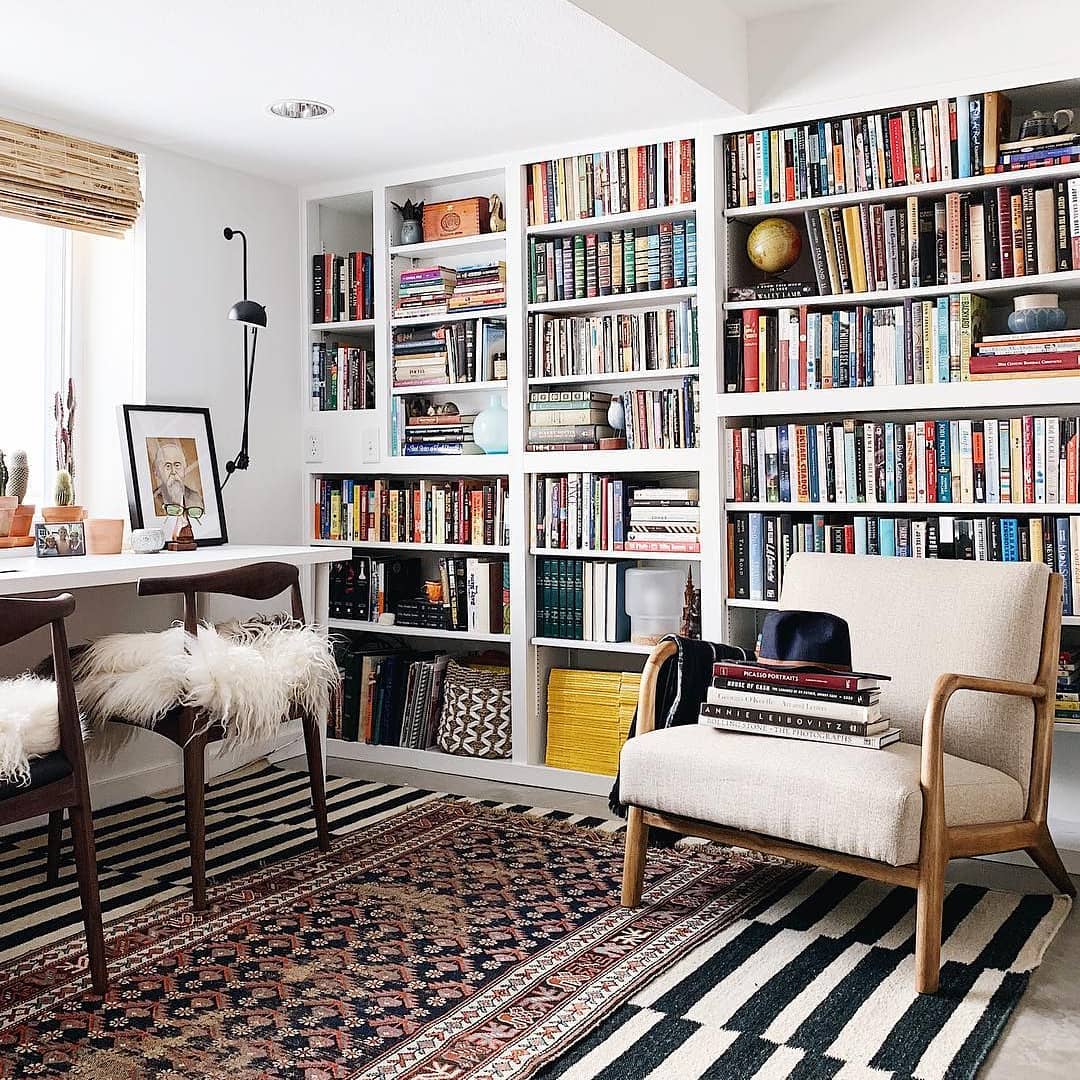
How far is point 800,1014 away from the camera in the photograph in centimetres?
236

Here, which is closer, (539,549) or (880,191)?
(880,191)

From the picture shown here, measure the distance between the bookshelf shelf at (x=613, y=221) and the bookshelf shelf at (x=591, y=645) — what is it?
1.44 m

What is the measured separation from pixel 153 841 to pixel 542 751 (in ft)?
4.57

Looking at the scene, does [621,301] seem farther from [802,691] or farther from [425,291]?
[802,691]

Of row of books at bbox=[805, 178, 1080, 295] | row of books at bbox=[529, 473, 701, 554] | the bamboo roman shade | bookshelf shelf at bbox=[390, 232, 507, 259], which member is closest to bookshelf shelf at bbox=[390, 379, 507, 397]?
row of books at bbox=[529, 473, 701, 554]

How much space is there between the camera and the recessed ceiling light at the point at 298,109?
3.67 m

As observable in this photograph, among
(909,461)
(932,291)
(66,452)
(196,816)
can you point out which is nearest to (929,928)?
(909,461)

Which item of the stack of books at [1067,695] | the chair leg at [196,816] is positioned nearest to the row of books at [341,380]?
the chair leg at [196,816]

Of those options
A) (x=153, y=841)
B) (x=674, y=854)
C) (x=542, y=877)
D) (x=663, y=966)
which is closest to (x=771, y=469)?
(x=674, y=854)

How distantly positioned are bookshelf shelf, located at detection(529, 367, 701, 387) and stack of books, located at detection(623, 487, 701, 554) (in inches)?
15.2

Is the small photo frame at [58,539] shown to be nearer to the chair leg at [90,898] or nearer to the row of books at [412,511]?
the row of books at [412,511]

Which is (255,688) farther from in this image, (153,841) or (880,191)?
(880,191)

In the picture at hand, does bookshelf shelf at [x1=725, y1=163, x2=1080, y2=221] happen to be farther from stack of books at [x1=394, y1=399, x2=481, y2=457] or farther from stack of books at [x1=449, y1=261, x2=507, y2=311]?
stack of books at [x1=394, y1=399, x2=481, y2=457]

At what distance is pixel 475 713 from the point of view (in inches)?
170
